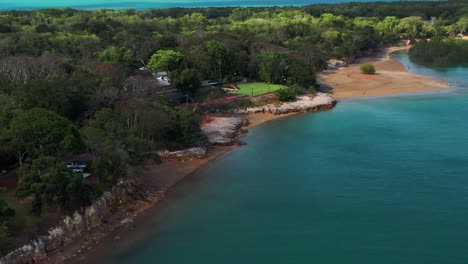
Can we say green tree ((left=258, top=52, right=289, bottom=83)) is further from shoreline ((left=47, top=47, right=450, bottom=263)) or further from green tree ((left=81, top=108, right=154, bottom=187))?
green tree ((left=81, top=108, right=154, bottom=187))

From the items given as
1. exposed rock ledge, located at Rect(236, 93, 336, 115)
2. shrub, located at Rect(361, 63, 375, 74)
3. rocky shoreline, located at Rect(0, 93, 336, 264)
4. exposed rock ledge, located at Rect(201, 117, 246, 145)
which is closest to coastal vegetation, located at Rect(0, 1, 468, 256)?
rocky shoreline, located at Rect(0, 93, 336, 264)

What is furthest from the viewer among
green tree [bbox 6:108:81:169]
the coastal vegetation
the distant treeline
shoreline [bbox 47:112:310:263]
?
the distant treeline

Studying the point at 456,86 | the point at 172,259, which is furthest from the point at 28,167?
the point at 456,86

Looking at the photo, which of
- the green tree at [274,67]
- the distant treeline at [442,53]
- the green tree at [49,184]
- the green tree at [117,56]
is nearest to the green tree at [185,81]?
the green tree at [117,56]

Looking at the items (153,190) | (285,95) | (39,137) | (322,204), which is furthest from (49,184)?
(285,95)

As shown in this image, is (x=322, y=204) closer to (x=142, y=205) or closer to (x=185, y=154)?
(x=142, y=205)

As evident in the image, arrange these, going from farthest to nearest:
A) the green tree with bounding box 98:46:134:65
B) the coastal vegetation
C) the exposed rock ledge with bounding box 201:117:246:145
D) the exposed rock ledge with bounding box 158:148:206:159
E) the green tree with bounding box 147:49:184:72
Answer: the green tree with bounding box 98:46:134:65 → the green tree with bounding box 147:49:184:72 → the exposed rock ledge with bounding box 201:117:246:145 → the exposed rock ledge with bounding box 158:148:206:159 → the coastal vegetation

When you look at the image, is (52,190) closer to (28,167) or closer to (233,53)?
(28,167)
